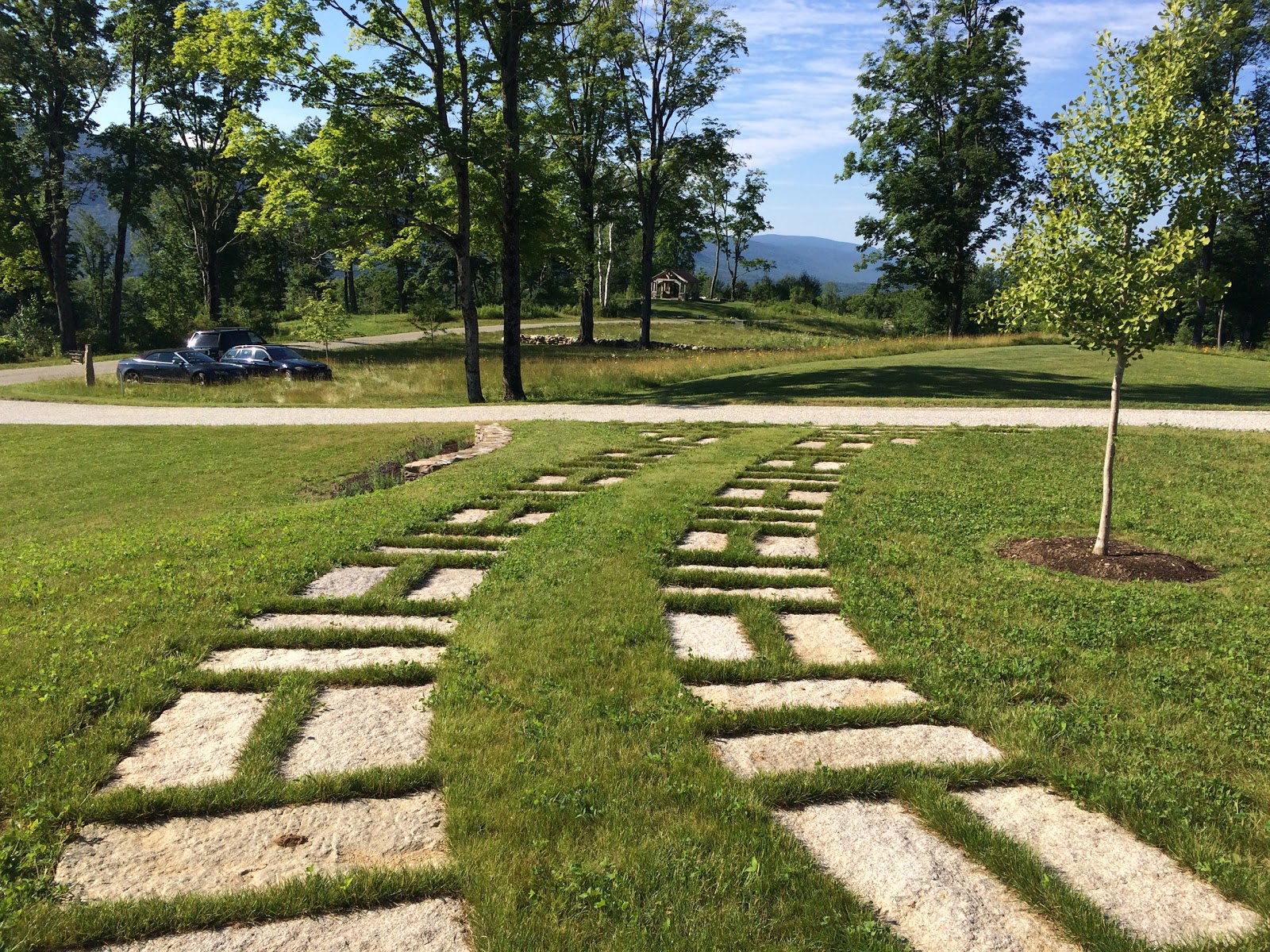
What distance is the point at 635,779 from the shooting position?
2.93 metres

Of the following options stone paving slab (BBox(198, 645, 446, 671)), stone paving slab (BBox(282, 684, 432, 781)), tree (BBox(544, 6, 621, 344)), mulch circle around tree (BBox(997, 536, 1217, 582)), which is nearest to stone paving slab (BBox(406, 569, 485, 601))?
stone paving slab (BBox(198, 645, 446, 671))

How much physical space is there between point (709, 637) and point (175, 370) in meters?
22.9

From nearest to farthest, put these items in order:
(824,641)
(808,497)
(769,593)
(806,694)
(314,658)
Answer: (806,694), (314,658), (824,641), (769,593), (808,497)

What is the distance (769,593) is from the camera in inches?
198

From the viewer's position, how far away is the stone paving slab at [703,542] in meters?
5.87

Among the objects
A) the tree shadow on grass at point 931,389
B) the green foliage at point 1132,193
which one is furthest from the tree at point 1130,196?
the tree shadow on grass at point 931,389

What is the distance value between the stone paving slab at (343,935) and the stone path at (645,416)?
36.5 ft

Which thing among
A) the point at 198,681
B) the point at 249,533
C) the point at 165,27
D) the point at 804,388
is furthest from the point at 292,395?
the point at 165,27

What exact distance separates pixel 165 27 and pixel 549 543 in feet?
121

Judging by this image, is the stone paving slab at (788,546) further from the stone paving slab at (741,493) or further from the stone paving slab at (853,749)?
the stone paving slab at (853,749)

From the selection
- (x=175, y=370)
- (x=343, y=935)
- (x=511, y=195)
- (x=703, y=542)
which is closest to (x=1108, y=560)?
(x=703, y=542)

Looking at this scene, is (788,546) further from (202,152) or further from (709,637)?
(202,152)

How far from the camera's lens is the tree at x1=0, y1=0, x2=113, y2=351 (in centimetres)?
2894

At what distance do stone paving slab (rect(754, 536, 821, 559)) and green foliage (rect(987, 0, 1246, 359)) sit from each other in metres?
2.46
